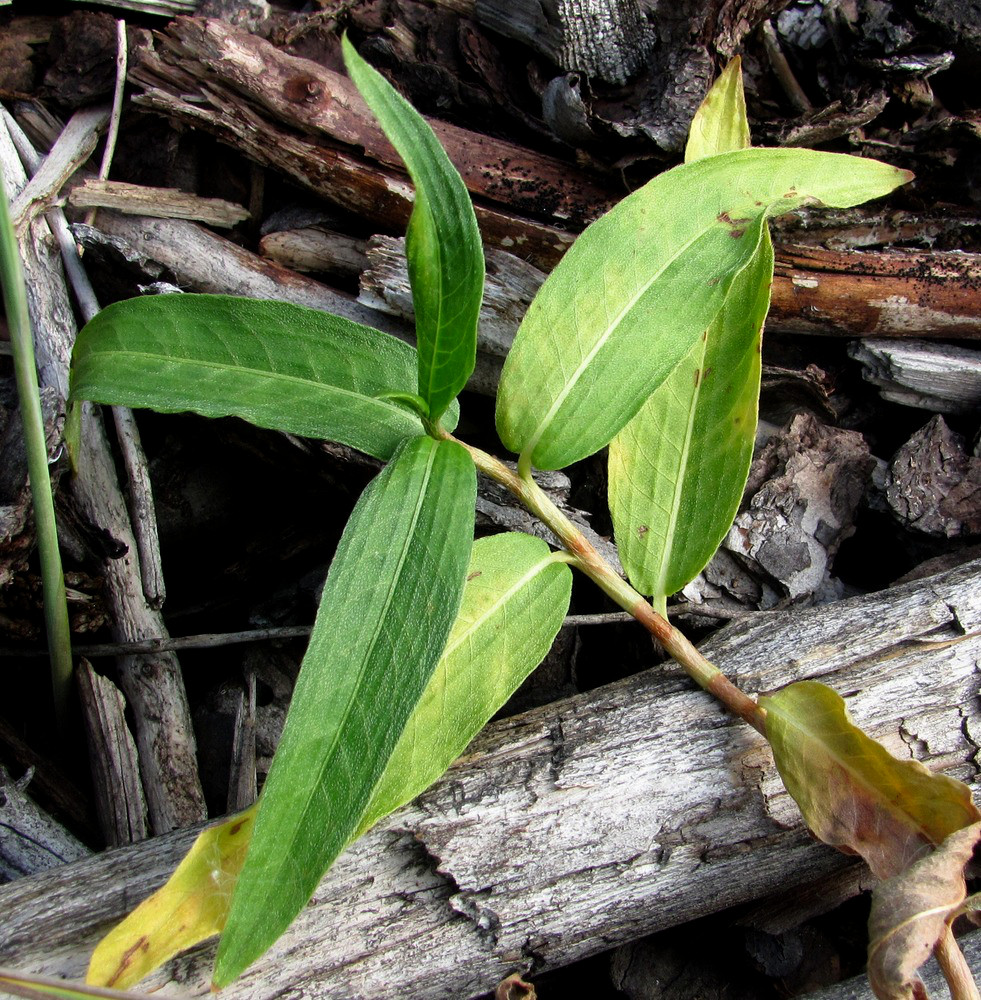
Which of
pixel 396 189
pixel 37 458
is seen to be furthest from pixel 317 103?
pixel 37 458

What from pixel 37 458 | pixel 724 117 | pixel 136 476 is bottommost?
pixel 136 476

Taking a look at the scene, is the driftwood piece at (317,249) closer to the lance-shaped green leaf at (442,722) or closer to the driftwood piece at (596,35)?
the driftwood piece at (596,35)

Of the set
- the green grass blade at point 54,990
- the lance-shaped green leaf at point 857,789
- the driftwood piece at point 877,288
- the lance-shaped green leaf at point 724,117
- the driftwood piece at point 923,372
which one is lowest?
the lance-shaped green leaf at point 857,789

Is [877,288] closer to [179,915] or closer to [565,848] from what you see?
[565,848]

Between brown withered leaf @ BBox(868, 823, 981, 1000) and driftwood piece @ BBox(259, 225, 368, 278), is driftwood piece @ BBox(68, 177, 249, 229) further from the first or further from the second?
brown withered leaf @ BBox(868, 823, 981, 1000)

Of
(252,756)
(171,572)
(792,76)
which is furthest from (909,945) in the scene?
(792,76)

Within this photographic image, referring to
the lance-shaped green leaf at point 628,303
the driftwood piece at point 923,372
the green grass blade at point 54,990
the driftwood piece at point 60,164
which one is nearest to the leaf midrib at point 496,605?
the lance-shaped green leaf at point 628,303

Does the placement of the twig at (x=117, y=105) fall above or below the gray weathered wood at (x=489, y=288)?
above
